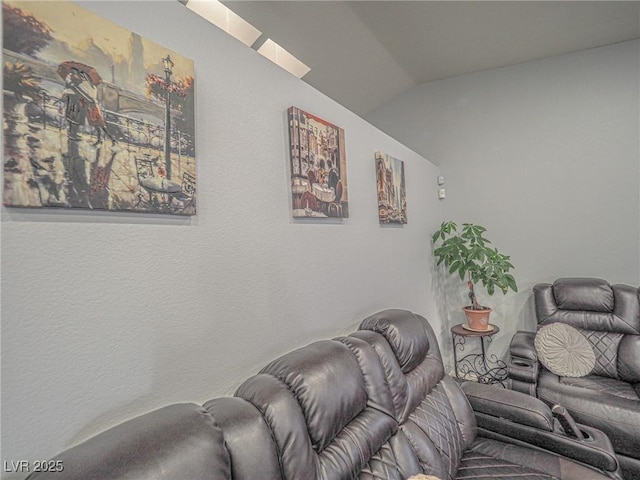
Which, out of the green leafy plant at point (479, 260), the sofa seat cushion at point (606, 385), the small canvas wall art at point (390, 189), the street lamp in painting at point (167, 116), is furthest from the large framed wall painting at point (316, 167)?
the sofa seat cushion at point (606, 385)

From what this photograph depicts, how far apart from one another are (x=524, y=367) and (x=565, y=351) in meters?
0.32

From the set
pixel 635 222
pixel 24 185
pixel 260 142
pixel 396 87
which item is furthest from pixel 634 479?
pixel 396 87

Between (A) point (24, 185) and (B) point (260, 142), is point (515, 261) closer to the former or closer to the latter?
(B) point (260, 142)

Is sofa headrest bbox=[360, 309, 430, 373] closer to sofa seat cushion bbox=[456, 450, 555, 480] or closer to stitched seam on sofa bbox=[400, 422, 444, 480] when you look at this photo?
stitched seam on sofa bbox=[400, 422, 444, 480]

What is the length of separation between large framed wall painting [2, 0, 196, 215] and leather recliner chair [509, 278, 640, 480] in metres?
2.52

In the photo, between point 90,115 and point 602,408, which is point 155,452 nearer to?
point 90,115

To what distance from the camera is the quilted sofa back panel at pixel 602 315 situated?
7.33ft

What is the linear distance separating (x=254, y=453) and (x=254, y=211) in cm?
79

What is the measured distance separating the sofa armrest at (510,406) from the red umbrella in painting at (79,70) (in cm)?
219

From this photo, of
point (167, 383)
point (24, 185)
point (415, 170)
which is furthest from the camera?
point (415, 170)

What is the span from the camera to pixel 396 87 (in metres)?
3.61

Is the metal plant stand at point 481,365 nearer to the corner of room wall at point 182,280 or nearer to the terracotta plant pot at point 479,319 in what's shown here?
the terracotta plant pot at point 479,319

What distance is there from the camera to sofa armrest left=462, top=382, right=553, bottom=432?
1535mm

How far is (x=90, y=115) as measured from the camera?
739 millimetres
